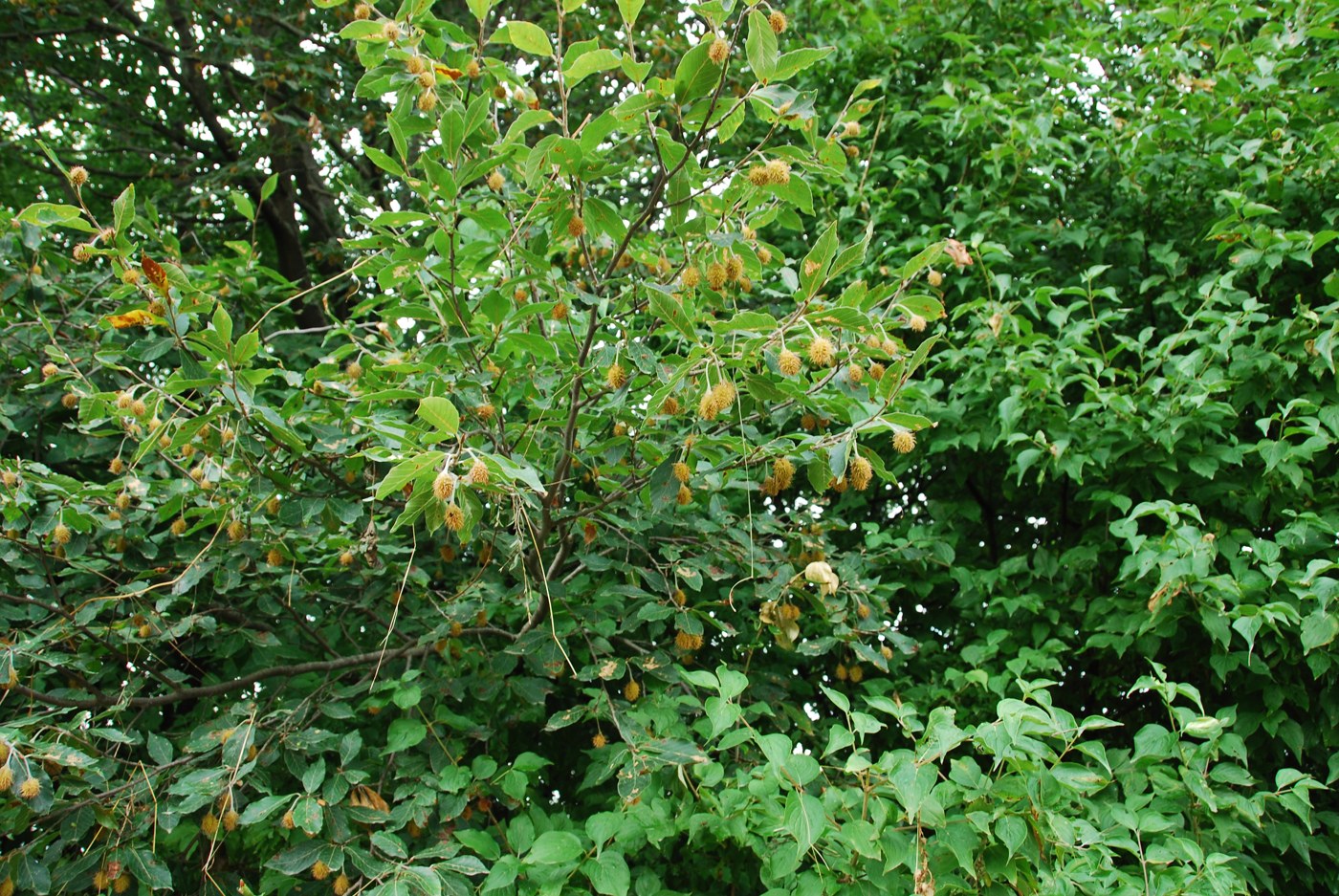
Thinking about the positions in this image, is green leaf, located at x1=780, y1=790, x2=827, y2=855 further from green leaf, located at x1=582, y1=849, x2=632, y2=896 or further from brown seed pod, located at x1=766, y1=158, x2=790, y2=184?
brown seed pod, located at x1=766, y1=158, x2=790, y2=184

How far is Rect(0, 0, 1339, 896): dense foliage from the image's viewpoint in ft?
6.73

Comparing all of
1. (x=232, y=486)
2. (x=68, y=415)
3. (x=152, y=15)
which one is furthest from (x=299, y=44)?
(x=232, y=486)

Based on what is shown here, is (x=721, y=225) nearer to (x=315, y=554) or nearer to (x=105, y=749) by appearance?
(x=315, y=554)

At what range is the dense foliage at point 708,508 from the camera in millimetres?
2053

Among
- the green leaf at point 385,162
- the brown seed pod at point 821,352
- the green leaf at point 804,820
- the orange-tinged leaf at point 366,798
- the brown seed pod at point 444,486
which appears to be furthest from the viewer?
the orange-tinged leaf at point 366,798

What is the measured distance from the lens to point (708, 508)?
3.19 metres

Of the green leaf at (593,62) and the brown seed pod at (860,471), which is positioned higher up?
the green leaf at (593,62)

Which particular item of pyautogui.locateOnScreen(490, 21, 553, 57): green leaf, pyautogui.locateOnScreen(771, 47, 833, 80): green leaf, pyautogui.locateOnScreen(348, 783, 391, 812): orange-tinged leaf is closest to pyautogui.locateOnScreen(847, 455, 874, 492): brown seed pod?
pyautogui.locateOnScreen(771, 47, 833, 80): green leaf

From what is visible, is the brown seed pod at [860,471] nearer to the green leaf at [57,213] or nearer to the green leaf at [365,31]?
the green leaf at [365,31]

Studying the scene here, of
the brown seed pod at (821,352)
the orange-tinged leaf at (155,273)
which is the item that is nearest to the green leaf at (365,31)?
→ the orange-tinged leaf at (155,273)

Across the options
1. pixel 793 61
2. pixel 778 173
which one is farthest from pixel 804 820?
pixel 793 61

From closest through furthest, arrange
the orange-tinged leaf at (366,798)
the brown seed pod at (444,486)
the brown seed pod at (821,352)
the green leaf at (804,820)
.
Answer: the brown seed pod at (444,486) < the green leaf at (804,820) < the brown seed pod at (821,352) < the orange-tinged leaf at (366,798)

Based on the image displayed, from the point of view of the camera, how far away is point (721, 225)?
2301 millimetres

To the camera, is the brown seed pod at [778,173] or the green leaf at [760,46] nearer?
the green leaf at [760,46]
